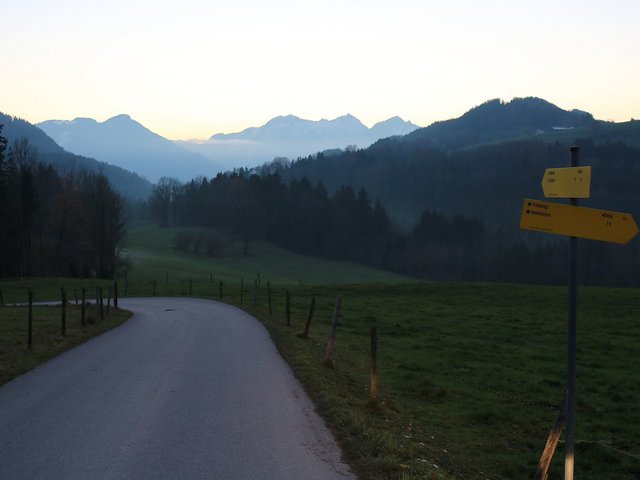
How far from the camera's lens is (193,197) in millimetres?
152125

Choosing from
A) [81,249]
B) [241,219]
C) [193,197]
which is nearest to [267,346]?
[81,249]

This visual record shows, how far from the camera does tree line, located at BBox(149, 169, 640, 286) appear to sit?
11162cm

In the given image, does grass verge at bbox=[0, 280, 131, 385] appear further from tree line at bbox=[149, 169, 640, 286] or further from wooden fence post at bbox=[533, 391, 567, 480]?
tree line at bbox=[149, 169, 640, 286]

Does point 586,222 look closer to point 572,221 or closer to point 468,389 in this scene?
point 572,221

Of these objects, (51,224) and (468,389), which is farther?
(51,224)

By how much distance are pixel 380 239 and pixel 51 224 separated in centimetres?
7130

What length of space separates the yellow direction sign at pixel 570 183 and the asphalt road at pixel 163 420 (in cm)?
393

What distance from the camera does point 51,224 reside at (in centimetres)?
7138

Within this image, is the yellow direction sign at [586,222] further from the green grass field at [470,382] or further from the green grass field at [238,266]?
the green grass field at [238,266]

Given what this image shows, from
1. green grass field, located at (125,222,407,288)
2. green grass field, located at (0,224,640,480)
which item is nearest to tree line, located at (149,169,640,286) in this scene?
green grass field, located at (125,222,407,288)

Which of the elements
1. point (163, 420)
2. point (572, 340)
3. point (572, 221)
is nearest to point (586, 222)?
point (572, 221)

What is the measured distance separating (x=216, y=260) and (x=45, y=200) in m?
34.1

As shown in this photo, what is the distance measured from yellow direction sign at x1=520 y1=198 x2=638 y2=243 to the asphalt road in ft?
12.2

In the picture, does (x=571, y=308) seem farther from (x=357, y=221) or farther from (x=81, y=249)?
(x=357, y=221)
